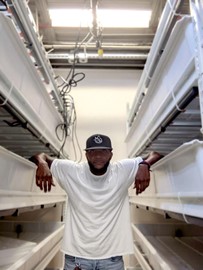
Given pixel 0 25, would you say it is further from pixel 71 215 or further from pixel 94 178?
pixel 71 215

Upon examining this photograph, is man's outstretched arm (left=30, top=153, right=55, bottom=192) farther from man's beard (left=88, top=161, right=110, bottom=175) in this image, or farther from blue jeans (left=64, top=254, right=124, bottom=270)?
blue jeans (left=64, top=254, right=124, bottom=270)

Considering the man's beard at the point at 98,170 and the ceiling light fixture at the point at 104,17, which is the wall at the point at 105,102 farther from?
the man's beard at the point at 98,170

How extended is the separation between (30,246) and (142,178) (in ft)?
3.04

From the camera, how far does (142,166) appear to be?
1331mm

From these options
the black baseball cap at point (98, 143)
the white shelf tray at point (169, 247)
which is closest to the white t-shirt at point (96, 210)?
the black baseball cap at point (98, 143)

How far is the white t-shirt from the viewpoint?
48.3 inches

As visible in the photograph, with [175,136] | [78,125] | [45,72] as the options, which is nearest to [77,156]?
[78,125]

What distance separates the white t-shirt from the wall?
1.94m

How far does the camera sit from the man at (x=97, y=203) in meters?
1.23

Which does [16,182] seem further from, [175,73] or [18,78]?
[175,73]

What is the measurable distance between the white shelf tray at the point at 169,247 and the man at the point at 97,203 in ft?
1.02

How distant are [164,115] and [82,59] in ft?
6.67

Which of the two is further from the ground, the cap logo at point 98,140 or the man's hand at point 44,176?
the cap logo at point 98,140

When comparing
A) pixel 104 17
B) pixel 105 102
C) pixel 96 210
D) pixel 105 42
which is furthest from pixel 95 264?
pixel 105 42
